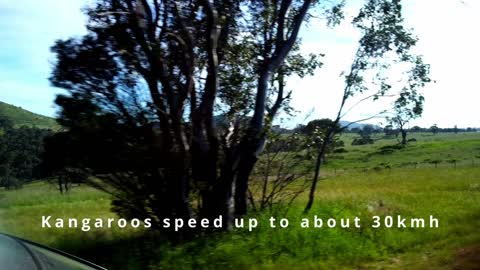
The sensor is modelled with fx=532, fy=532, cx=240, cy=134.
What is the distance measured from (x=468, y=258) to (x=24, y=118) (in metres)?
15.2

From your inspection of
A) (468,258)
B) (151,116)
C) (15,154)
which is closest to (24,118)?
(15,154)

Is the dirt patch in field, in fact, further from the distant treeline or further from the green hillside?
the distant treeline

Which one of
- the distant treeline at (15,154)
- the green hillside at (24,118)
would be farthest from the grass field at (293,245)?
the green hillside at (24,118)

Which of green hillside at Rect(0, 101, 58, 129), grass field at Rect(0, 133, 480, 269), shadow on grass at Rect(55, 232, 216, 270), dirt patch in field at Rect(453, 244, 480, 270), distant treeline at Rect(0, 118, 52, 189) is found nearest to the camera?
shadow on grass at Rect(55, 232, 216, 270)

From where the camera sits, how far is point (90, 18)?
9.17 meters

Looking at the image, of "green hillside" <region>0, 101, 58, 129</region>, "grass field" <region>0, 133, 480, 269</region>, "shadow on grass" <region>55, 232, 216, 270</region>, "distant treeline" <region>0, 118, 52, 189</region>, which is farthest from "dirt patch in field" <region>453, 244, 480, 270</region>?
"distant treeline" <region>0, 118, 52, 189</region>

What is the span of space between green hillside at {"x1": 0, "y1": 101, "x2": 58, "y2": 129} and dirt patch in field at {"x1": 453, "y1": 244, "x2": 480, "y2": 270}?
689 centimetres

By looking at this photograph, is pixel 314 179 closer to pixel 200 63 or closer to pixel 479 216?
pixel 479 216

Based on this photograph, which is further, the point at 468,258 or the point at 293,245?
the point at 293,245

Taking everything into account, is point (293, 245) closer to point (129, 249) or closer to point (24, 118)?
point (129, 249)

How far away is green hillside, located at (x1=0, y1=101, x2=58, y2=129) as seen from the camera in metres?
9.89

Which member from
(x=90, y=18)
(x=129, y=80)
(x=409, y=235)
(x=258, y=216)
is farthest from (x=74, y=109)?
(x=409, y=235)

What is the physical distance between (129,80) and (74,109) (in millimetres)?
1029

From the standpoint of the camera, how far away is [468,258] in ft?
27.3
